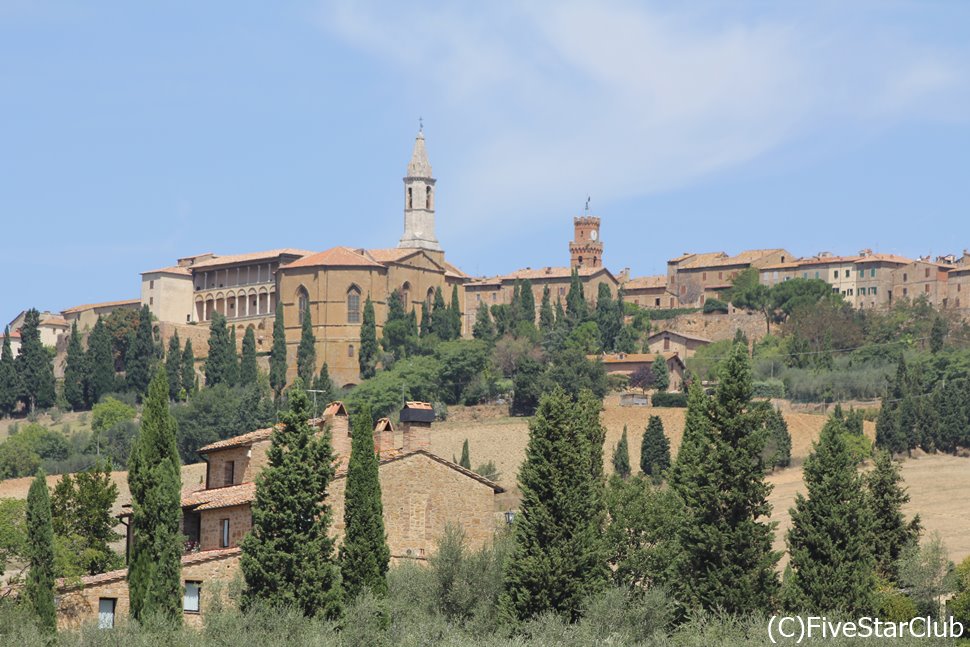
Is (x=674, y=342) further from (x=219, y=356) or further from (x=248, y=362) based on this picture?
(x=219, y=356)

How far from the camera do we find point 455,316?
118m

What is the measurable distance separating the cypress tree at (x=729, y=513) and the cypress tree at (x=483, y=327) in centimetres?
7696

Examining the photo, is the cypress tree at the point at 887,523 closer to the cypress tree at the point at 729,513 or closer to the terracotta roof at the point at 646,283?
the cypress tree at the point at 729,513

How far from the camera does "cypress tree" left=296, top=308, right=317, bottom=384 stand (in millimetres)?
109375

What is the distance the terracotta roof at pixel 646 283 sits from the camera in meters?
134

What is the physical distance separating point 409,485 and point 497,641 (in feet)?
35.5

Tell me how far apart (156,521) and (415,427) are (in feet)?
28.7

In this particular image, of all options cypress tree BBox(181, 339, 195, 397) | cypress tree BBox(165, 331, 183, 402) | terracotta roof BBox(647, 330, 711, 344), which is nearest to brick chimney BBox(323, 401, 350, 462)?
cypress tree BBox(165, 331, 183, 402)

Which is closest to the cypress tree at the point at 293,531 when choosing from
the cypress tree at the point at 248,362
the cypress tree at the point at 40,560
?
the cypress tree at the point at 40,560

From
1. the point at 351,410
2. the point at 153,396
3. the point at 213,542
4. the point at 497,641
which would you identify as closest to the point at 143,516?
the point at 153,396

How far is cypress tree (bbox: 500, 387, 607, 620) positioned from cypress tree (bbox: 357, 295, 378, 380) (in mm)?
73356

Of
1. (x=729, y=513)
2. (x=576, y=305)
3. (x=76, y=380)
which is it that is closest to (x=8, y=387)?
(x=76, y=380)

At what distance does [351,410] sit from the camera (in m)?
97.2

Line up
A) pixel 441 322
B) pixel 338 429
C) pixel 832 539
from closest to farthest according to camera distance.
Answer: pixel 832 539 < pixel 338 429 < pixel 441 322
